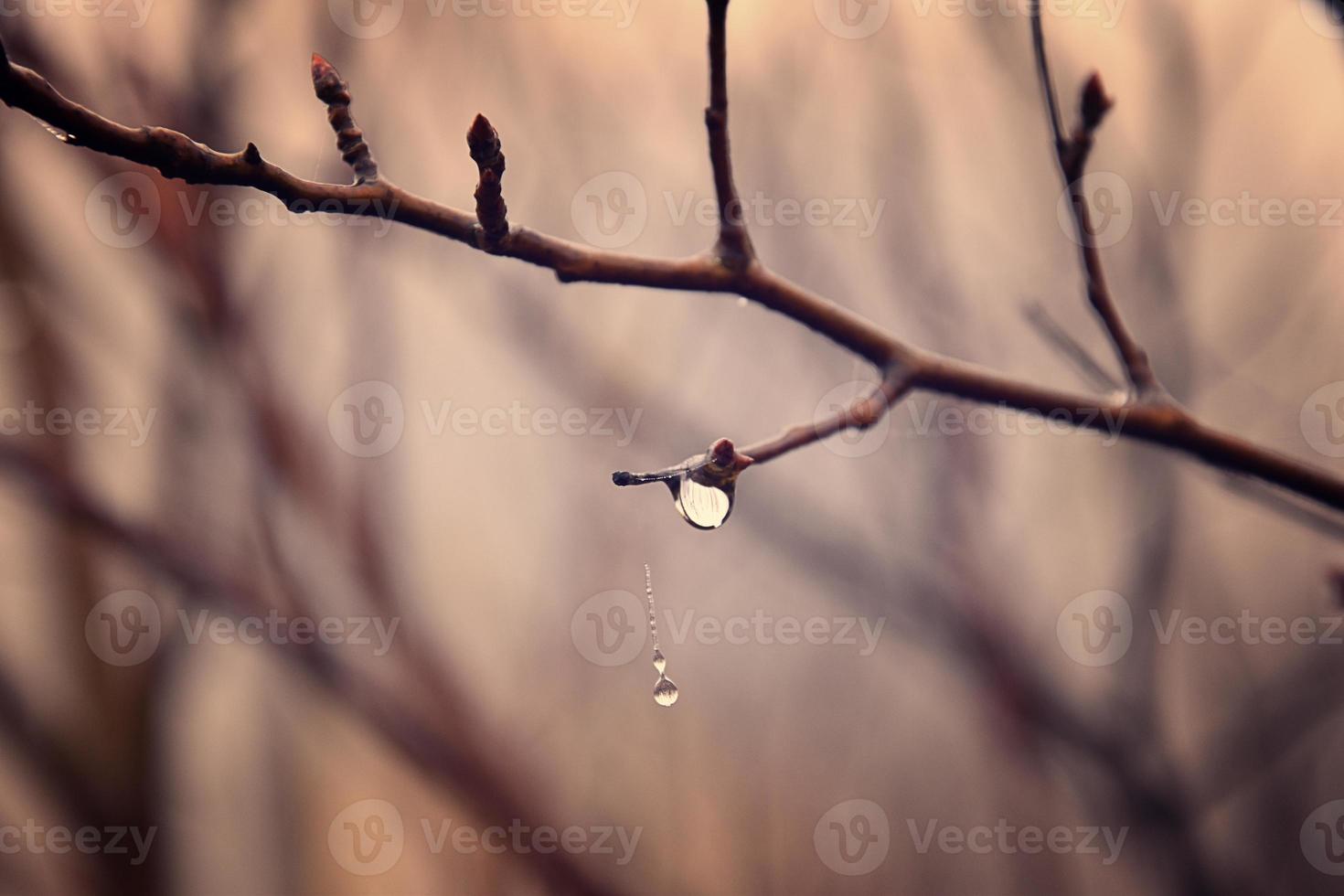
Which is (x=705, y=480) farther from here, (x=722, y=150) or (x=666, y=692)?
(x=666, y=692)

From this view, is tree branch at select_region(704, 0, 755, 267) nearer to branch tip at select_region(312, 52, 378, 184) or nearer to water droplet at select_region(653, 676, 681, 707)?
branch tip at select_region(312, 52, 378, 184)

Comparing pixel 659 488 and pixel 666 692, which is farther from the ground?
pixel 659 488

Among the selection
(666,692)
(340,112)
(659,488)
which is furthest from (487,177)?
(659,488)

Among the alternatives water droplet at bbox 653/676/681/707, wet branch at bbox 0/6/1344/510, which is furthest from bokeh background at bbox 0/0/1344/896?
wet branch at bbox 0/6/1344/510

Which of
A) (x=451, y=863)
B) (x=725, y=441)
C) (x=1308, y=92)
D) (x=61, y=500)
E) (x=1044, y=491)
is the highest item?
(x=1308, y=92)

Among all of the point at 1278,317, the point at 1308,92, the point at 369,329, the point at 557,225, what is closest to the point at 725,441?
the point at 557,225

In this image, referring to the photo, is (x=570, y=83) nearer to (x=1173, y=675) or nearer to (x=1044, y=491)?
(x=1044, y=491)

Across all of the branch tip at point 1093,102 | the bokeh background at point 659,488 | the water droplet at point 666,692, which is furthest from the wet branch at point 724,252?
the bokeh background at point 659,488
